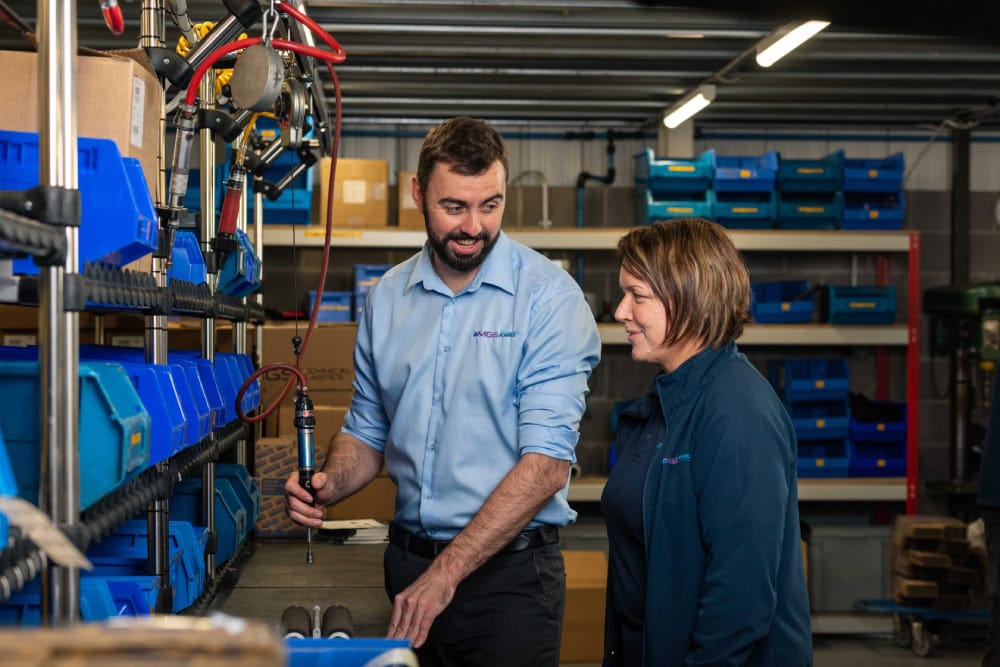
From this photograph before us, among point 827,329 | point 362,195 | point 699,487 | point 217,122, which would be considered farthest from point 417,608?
point 827,329

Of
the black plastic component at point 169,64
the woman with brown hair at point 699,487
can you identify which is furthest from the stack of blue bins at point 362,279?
the woman with brown hair at point 699,487

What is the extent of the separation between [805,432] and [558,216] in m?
2.28

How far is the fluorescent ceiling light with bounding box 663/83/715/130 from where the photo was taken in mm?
5969

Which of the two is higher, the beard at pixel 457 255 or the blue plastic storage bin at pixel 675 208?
the blue plastic storage bin at pixel 675 208

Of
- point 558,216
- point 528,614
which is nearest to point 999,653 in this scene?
point 528,614

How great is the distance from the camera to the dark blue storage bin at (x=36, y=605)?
165 centimetres

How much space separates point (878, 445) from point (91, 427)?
19.4 feet

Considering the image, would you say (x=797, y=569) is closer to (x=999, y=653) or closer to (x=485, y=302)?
(x=485, y=302)

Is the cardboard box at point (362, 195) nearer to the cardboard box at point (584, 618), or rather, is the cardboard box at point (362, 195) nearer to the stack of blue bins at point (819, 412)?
the cardboard box at point (584, 618)

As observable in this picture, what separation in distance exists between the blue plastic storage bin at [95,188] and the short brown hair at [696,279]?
888mm

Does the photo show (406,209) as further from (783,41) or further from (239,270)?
(239,270)

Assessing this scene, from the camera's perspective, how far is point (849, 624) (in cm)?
636

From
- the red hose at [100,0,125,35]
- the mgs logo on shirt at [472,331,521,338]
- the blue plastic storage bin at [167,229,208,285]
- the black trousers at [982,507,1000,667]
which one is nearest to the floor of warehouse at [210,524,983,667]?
the mgs logo on shirt at [472,331,521,338]

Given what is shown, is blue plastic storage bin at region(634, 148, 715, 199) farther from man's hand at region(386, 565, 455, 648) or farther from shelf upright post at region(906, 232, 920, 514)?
man's hand at region(386, 565, 455, 648)
